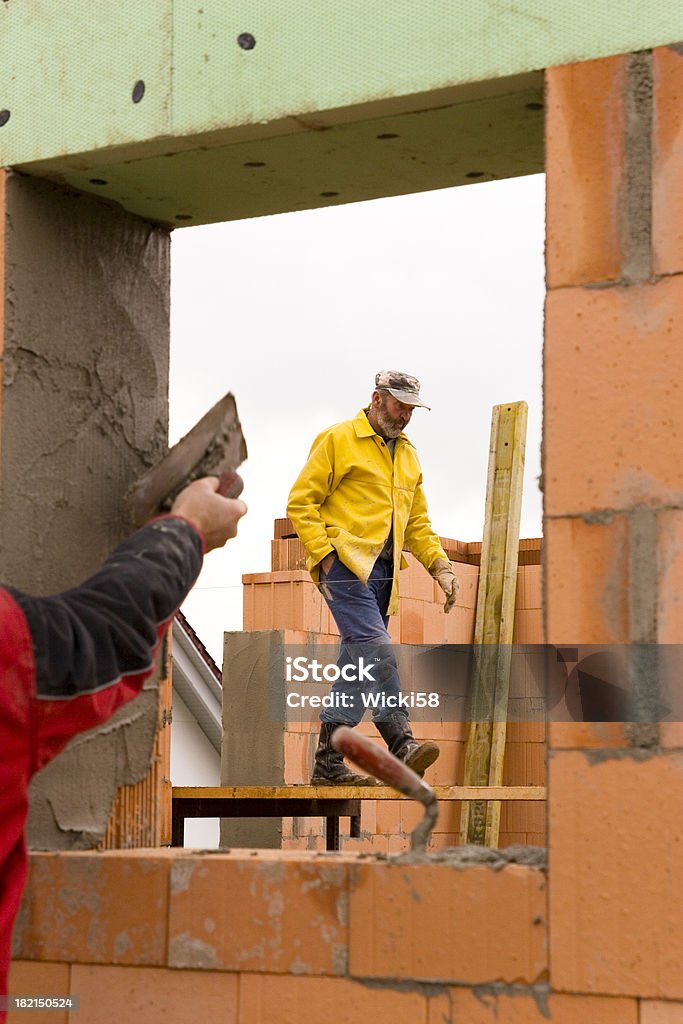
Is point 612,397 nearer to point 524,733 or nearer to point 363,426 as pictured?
point 363,426

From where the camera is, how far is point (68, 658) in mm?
2082

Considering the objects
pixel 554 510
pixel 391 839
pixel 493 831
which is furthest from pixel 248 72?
pixel 493 831

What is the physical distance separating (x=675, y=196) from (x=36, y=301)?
1.69 metres

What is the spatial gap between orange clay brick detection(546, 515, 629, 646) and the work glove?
2922mm

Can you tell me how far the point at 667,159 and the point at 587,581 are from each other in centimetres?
93

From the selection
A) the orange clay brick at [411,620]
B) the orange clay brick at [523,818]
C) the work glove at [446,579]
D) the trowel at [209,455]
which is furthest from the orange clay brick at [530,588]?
the trowel at [209,455]

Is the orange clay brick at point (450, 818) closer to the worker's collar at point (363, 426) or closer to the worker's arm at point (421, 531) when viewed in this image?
the worker's arm at point (421, 531)

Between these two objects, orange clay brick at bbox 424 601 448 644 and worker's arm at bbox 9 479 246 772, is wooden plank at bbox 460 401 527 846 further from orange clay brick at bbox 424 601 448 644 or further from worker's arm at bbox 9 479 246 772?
worker's arm at bbox 9 479 246 772

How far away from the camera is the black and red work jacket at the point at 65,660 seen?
2.05 m

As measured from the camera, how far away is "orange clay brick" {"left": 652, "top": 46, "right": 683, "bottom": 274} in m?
2.94

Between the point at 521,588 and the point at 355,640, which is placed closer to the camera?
the point at 355,640

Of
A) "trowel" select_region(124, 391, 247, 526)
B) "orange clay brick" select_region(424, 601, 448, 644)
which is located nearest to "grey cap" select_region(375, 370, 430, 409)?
"trowel" select_region(124, 391, 247, 526)

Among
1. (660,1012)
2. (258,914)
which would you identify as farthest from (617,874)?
(258,914)

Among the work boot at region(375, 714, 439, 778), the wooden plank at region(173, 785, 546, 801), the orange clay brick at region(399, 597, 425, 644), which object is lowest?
the wooden plank at region(173, 785, 546, 801)
